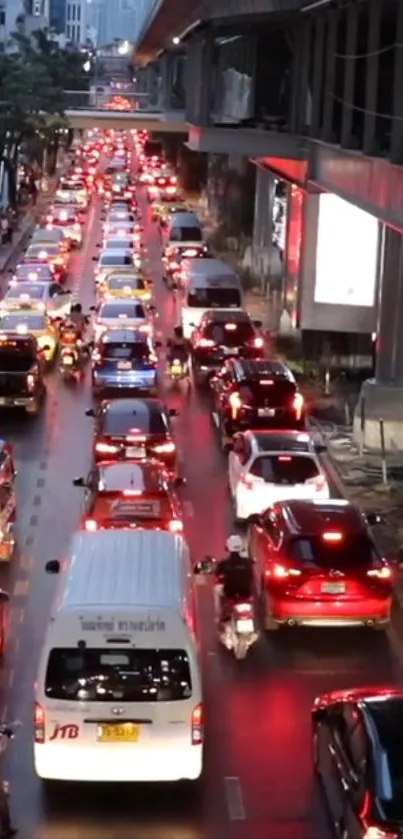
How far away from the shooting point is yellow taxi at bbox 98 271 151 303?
42281 mm

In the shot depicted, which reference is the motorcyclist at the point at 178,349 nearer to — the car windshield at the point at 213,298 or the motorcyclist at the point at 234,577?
the car windshield at the point at 213,298

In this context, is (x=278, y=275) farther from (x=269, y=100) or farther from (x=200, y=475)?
(x=200, y=475)

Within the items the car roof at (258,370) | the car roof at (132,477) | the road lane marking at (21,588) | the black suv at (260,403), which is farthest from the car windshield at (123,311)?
the road lane marking at (21,588)

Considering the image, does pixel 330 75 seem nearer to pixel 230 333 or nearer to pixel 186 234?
pixel 230 333

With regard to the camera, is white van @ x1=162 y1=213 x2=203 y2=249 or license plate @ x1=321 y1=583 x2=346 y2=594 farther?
white van @ x1=162 y1=213 x2=203 y2=249

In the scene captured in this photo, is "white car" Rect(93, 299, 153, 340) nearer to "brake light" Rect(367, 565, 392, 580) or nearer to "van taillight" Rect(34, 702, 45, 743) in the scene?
"brake light" Rect(367, 565, 392, 580)

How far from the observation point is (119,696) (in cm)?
1157

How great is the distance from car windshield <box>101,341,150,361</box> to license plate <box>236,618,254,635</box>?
15.2m

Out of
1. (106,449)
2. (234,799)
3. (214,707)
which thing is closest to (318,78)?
(106,449)

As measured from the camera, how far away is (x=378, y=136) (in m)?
27.1

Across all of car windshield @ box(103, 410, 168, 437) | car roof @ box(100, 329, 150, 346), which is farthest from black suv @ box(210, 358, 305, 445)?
car roof @ box(100, 329, 150, 346)

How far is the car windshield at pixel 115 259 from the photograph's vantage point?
48.8 metres

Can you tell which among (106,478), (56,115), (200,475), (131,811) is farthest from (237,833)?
(56,115)

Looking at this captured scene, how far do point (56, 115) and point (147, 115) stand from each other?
5.00 m
